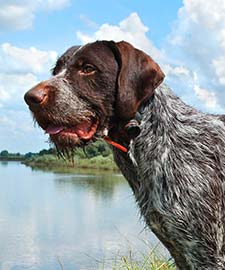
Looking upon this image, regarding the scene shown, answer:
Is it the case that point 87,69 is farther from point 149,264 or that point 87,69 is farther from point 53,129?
point 149,264

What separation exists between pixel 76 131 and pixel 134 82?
636 millimetres

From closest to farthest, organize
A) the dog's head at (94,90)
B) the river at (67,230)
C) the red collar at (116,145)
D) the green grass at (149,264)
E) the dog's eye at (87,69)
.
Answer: the dog's head at (94,90) → the dog's eye at (87,69) → the red collar at (116,145) → the green grass at (149,264) → the river at (67,230)

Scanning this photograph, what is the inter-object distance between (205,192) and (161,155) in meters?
0.47

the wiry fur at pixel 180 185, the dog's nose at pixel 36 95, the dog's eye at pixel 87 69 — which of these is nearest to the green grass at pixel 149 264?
the wiry fur at pixel 180 185

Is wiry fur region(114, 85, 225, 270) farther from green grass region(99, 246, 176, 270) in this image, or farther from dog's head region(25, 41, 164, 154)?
green grass region(99, 246, 176, 270)

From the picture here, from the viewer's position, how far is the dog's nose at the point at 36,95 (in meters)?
4.72

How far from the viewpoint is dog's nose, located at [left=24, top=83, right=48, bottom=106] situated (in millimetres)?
4723

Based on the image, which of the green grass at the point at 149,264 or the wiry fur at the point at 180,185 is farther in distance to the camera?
the green grass at the point at 149,264

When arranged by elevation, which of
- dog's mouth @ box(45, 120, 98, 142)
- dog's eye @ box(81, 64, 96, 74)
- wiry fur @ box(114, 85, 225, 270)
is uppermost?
dog's eye @ box(81, 64, 96, 74)

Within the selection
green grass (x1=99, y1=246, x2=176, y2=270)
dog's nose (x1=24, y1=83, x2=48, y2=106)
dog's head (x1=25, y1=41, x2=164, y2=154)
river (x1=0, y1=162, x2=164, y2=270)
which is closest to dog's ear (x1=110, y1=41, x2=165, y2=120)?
dog's head (x1=25, y1=41, x2=164, y2=154)

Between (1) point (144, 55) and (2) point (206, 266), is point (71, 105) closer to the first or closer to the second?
(1) point (144, 55)

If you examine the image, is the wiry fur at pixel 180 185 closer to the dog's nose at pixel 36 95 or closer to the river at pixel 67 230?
the dog's nose at pixel 36 95

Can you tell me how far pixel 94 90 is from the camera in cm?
500

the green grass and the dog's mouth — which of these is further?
the green grass
